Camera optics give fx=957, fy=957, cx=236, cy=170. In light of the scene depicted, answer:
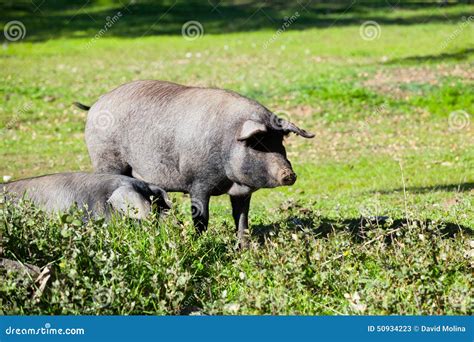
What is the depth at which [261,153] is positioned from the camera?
8.33 meters

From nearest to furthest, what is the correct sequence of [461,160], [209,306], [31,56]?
[209,306], [461,160], [31,56]

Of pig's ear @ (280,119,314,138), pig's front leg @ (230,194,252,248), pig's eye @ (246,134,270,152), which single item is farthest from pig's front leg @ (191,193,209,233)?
pig's ear @ (280,119,314,138)

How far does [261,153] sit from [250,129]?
0.25 metres

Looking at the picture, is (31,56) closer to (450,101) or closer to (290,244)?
(450,101)

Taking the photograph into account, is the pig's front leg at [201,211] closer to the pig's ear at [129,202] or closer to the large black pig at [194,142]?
the large black pig at [194,142]

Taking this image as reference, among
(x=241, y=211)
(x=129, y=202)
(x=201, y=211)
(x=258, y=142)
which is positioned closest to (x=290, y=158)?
(x=241, y=211)

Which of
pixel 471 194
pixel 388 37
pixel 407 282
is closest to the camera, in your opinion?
pixel 407 282

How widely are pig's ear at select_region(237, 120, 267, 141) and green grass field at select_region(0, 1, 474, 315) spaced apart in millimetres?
678

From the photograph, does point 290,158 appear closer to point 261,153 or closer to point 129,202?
point 261,153

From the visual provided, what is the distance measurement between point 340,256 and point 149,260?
4.67 ft

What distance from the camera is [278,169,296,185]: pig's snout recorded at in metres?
8.13

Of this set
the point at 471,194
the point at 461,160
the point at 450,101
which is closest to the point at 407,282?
the point at 471,194

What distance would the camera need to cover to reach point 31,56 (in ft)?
83.0

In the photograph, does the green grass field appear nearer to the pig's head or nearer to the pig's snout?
the pig's snout
